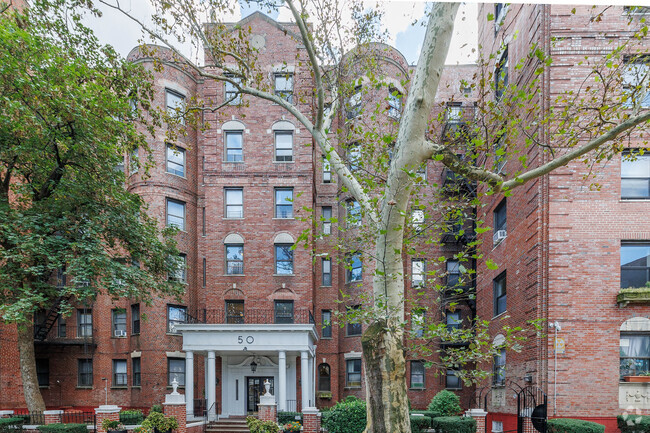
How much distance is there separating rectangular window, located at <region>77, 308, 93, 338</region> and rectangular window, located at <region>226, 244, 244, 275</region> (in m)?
6.00

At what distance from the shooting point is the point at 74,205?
1016cm

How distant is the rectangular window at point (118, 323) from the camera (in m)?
15.9

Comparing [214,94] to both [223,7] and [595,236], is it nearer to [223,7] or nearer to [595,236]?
[223,7]

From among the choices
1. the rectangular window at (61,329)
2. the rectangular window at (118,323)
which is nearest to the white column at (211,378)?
the rectangular window at (118,323)

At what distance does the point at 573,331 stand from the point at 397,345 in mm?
6772

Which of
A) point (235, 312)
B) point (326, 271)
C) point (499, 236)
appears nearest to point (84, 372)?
point (235, 312)

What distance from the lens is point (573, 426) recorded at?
8211mm

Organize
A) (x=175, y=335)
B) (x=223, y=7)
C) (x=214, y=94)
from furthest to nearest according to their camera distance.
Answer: (x=214, y=94), (x=175, y=335), (x=223, y=7)

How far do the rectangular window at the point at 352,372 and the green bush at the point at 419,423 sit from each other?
17.6 feet

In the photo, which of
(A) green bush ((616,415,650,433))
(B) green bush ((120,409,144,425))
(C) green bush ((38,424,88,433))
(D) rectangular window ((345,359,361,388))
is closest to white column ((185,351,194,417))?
(B) green bush ((120,409,144,425))

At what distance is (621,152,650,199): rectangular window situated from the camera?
31.4ft

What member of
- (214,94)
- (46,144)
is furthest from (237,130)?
(46,144)

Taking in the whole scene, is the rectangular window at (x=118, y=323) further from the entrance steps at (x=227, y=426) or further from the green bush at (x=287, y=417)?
the green bush at (x=287, y=417)

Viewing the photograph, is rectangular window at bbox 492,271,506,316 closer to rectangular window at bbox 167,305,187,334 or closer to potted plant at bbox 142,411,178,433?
potted plant at bbox 142,411,178,433
